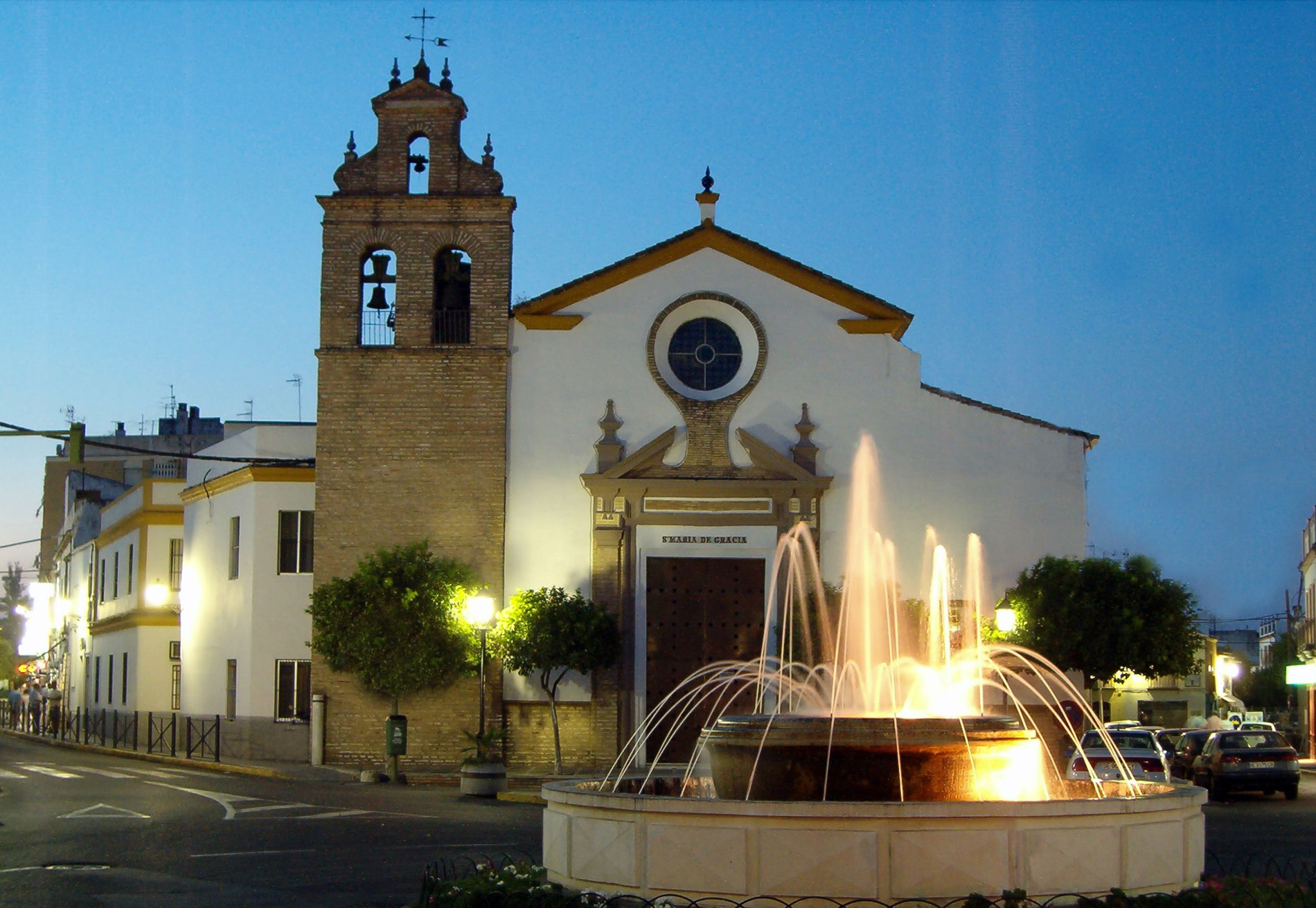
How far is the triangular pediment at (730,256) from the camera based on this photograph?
3030 cm

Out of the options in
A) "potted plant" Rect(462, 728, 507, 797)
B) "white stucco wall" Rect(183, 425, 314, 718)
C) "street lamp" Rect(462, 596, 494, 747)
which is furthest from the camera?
"white stucco wall" Rect(183, 425, 314, 718)

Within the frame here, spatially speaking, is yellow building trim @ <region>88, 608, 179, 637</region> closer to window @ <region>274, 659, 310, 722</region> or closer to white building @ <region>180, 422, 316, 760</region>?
white building @ <region>180, 422, 316, 760</region>

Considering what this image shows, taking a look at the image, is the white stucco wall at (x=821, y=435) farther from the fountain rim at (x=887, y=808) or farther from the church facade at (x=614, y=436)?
the fountain rim at (x=887, y=808)

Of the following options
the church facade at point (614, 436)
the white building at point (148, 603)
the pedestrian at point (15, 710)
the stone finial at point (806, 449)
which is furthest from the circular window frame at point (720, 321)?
the pedestrian at point (15, 710)

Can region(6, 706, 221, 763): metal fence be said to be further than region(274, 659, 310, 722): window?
Yes

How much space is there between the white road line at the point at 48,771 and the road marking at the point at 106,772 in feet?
1.32

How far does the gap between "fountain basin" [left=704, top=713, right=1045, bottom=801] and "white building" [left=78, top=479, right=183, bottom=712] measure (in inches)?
1229

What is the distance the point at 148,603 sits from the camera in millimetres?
40500

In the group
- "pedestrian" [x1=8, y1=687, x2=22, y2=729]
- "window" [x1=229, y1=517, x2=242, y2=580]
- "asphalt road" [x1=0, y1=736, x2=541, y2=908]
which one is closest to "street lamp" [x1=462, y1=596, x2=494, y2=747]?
"asphalt road" [x1=0, y1=736, x2=541, y2=908]

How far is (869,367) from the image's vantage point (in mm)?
30344

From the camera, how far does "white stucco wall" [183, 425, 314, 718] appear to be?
104ft

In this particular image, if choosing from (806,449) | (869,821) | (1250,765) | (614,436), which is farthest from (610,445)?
(869,821)

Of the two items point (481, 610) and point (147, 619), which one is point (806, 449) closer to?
point (481, 610)

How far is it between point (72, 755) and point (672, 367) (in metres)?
17.1
